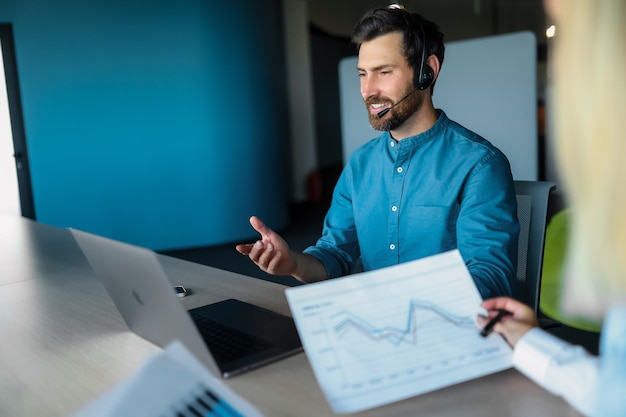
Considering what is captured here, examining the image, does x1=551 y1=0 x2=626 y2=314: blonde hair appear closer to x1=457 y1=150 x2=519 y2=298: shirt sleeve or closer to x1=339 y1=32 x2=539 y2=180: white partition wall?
x1=457 y1=150 x2=519 y2=298: shirt sleeve

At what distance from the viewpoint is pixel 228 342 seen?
1151 mm

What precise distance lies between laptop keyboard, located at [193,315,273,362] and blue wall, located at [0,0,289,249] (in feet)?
15.1

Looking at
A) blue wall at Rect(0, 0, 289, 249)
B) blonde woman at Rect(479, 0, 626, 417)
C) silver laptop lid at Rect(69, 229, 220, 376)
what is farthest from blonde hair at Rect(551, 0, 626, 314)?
blue wall at Rect(0, 0, 289, 249)

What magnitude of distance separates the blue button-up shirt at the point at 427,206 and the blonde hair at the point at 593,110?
36.6 inches

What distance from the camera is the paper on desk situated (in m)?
0.73

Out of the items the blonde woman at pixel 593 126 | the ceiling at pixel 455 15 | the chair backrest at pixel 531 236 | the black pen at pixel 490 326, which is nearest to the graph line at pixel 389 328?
the black pen at pixel 490 326

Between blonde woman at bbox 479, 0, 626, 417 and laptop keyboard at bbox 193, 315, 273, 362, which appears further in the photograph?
laptop keyboard at bbox 193, 315, 273, 362

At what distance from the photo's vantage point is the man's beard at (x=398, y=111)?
5.51 ft

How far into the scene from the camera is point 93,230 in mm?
5621

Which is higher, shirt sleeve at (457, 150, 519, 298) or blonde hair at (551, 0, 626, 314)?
blonde hair at (551, 0, 626, 314)

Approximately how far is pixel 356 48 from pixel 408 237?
0.57 m

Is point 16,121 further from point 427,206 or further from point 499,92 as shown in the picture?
point 427,206

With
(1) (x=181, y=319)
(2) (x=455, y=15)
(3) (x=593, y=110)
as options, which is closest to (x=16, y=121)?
(1) (x=181, y=319)

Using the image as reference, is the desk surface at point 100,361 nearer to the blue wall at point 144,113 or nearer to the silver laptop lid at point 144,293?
the silver laptop lid at point 144,293
